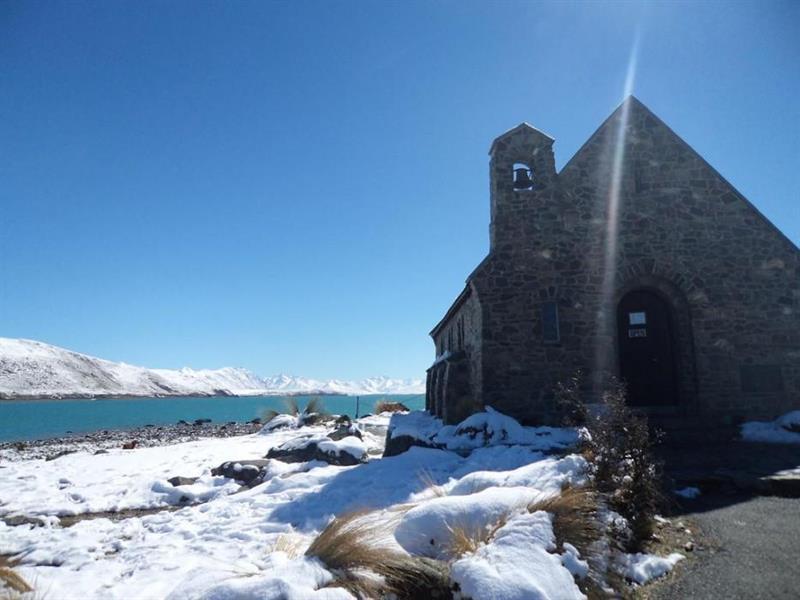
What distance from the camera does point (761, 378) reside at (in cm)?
1268

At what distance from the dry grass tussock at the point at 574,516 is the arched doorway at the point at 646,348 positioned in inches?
347

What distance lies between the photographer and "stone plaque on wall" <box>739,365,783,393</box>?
12641 mm

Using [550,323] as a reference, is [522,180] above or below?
above

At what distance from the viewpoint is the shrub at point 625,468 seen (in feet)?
16.7

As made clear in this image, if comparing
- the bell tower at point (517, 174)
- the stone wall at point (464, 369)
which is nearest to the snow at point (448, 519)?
the stone wall at point (464, 369)

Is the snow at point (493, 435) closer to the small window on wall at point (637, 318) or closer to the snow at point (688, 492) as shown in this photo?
the snow at point (688, 492)

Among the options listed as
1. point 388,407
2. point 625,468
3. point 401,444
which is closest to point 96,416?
point 388,407

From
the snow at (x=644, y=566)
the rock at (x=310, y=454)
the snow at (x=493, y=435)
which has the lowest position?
the snow at (x=644, y=566)

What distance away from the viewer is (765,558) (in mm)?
4695

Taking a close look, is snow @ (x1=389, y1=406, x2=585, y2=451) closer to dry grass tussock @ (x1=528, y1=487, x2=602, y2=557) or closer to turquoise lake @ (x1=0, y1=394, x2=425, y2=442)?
dry grass tussock @ (x1=528, y1=487, x2=602, y2=557)

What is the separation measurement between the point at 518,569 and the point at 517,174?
11.6 m

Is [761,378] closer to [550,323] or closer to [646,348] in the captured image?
[646,348]

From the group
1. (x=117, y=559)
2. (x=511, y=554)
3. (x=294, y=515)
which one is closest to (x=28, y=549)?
(x=117, y=559)

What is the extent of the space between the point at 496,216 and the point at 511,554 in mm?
10257
